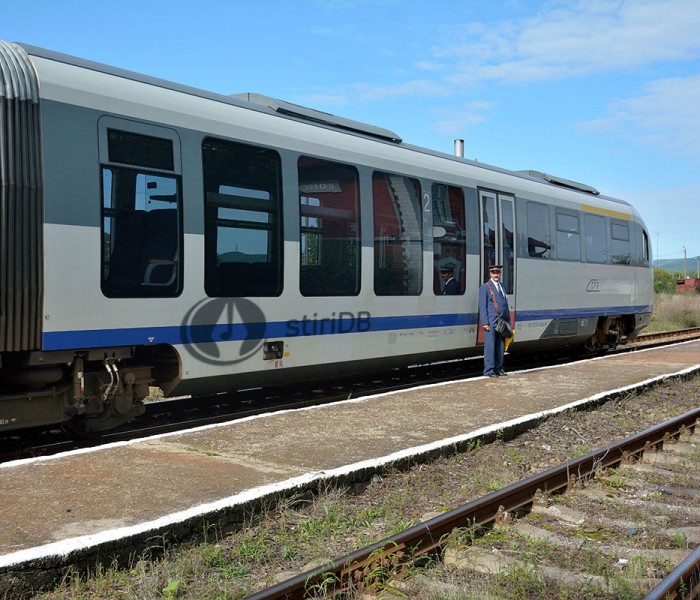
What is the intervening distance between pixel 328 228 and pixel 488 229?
383 cm

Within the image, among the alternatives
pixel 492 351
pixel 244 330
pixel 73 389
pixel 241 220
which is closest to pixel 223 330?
pixel 244 330

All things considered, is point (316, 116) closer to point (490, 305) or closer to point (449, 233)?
point (449, 233)

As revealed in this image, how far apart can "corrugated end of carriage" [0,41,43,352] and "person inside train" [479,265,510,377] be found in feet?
22.5

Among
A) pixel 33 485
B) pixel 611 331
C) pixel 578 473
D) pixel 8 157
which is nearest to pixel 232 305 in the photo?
pixel 8 157

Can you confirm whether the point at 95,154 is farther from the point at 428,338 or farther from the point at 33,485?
the point at 428,338

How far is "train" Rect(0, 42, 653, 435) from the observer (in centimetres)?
641

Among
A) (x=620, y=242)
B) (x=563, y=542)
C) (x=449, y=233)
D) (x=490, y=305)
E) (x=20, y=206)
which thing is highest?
(x=620, y=242)

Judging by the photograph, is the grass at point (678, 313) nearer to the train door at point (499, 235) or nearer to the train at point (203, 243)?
the train door at point (499, 235)

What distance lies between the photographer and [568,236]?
14.4m

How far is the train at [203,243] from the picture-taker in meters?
6.41

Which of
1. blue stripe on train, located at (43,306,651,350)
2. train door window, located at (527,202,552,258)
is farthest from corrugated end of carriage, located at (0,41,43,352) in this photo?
train door window, located at (527,202,552,258)

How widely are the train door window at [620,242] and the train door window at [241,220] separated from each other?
981 centimetres

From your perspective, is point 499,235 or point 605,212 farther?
point 605,212

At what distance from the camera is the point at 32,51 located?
6.60 metres
